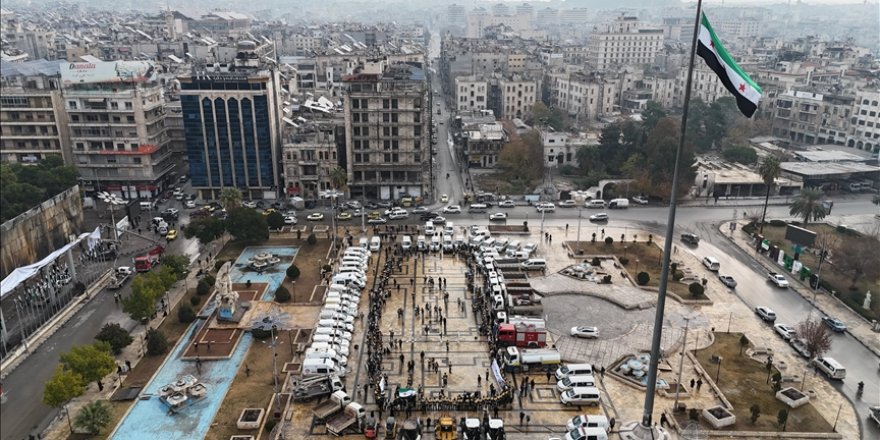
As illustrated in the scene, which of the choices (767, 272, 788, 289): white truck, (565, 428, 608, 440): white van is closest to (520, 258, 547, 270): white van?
(767, 272, 788, 289): white truck

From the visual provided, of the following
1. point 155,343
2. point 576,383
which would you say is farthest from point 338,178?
point 576,383

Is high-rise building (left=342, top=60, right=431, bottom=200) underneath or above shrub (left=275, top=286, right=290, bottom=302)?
above

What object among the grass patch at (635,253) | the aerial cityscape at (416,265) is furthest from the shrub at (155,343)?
the grass patch at (635,253)

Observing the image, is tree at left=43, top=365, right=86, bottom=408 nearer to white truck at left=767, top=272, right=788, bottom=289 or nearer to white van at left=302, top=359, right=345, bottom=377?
white van at left=302, top=359, right=345, bottom=377

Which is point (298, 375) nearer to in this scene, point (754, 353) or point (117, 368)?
point (117, 368)

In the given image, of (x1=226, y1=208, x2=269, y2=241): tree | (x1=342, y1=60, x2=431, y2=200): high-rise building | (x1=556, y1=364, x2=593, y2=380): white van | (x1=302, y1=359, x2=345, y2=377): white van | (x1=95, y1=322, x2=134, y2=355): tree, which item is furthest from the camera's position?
(x1=342, y1=60, x2=431, y2=200): high-rise building

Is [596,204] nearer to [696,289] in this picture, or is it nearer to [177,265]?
[696,289]
